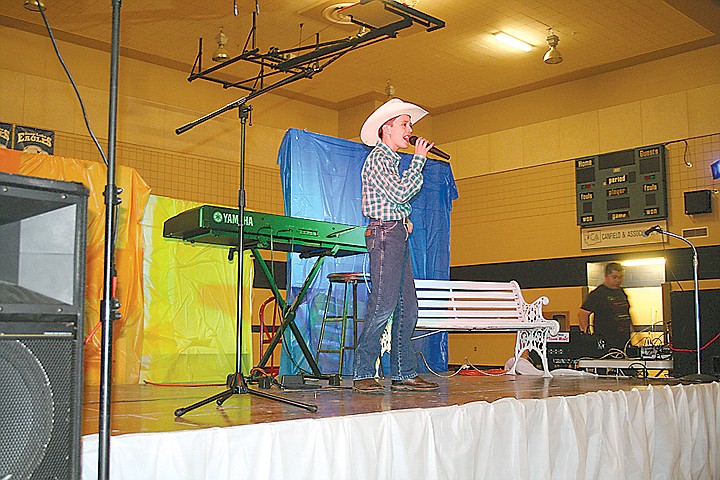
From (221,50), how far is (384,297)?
479cm

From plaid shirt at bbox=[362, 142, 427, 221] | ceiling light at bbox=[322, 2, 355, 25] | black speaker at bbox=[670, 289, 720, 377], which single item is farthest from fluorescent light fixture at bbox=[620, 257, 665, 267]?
plaid shirt at bbox=[362, 142, 427, 221]

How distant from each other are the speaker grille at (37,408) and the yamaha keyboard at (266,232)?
2.55 meters

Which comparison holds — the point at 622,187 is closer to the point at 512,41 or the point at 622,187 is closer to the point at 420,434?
the point at 512,41

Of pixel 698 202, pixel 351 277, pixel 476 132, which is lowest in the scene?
pixel 351 277

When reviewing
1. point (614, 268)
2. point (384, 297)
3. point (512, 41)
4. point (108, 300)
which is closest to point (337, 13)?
point (512, 41)

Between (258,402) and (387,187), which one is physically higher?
(387,187)

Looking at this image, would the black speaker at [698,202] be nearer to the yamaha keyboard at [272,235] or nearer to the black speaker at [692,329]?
the black speaker at [692,329]

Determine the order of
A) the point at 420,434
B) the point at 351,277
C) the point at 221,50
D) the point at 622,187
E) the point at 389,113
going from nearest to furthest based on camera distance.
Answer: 1. the point at 420,434
2. the point at 389,113
3. the point at 351,277
4. the point at 221,50
5. the point at 622,187

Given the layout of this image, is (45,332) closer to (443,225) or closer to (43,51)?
(443,225)

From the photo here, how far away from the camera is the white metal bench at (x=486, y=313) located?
229 inches

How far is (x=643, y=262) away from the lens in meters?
8.66

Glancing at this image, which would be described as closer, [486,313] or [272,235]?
[272,235]

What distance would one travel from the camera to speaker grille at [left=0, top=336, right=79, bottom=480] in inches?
56.6

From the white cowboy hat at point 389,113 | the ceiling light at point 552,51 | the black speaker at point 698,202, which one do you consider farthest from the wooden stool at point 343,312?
the black speaker at point 698,202
